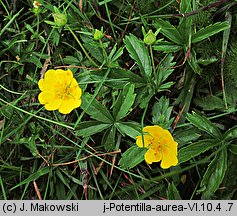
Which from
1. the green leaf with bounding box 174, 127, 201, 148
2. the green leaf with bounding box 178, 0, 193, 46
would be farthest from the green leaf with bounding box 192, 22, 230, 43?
the green leaf with bounding box 174, 127, 201, 148

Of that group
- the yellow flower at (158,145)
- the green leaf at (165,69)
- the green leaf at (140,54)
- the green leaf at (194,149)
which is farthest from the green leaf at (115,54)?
the green leaf at (194,149)

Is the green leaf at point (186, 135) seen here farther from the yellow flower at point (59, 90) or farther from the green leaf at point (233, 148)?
the yellow flower at point (59, 90)

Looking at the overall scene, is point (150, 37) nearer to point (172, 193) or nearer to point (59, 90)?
point (59, 90)

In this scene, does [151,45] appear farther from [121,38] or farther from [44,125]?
[44,125]

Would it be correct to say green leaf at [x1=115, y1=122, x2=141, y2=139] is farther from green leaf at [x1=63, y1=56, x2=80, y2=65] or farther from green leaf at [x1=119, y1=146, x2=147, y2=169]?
green leaf at [x1=63, y1=56, x2=80, y2=65]

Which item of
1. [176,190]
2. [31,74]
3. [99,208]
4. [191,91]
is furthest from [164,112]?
[31,74]
